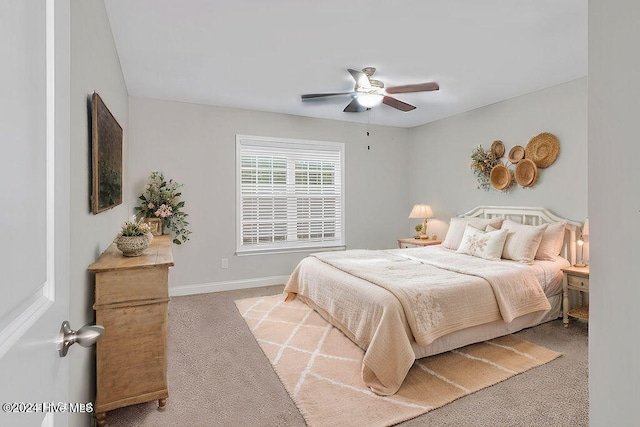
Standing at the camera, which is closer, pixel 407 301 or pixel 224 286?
pixel 407 301

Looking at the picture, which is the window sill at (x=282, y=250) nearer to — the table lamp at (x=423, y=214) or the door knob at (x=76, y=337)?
the table lamp at (x=423, y=214)

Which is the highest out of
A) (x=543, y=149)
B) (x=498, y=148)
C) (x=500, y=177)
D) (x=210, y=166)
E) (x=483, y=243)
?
(x=498, y=148)

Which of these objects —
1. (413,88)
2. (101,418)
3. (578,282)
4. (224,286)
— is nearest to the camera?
(101,418)

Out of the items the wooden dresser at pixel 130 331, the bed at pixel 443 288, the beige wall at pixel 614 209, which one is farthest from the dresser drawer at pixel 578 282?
the wooden dresser at pixel 130 331

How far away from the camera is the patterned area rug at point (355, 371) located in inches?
78.5

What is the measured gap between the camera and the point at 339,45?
107 inches

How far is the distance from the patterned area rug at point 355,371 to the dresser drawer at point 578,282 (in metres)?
0.83

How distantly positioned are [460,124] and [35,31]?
5100 mm

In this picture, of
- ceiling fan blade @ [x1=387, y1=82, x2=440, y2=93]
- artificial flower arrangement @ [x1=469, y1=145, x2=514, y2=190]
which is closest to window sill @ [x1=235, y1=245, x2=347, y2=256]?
artificial flower arrangement @ [x1=469, y1=145, x2=514, y2=190]

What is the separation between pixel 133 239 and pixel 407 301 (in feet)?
6.28

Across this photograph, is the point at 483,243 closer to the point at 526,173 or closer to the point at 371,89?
the point at 526,173

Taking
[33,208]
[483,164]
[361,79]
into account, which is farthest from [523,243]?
[33,208]

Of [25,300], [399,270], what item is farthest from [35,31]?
[399,270]

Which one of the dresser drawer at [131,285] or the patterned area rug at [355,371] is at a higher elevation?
the dresser drawer at [131,285]
